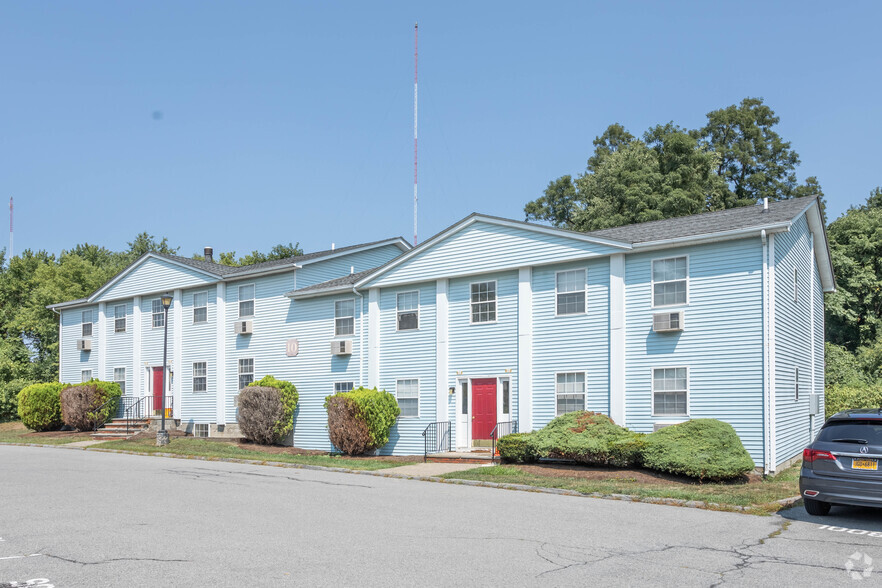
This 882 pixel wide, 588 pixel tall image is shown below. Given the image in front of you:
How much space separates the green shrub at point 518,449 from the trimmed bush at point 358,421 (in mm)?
5145

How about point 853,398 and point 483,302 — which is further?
point 853,398

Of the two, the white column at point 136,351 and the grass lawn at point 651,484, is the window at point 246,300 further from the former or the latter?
the grass lawn at point 651,484

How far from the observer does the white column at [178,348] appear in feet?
105

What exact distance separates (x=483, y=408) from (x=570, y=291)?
14.4ft

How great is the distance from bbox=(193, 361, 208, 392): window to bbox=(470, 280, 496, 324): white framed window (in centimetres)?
1323

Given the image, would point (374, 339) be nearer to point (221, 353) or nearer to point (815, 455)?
point (221, 353)

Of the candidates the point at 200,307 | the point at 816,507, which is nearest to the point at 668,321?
the point at 816,507

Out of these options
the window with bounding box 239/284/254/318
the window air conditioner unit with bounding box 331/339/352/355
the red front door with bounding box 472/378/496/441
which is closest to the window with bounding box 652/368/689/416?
the red front door with bounding box 472/378/496/441

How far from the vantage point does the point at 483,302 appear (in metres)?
22.9

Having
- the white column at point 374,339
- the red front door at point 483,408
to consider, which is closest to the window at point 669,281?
the red front door at point 483,408

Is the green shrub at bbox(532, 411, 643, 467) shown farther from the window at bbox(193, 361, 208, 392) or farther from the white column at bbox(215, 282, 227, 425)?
the window at bbox(193, 361, 208, 392)

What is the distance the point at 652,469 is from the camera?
55.6 feet

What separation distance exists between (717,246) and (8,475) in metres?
17.0

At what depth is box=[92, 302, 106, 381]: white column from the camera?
35.7m
